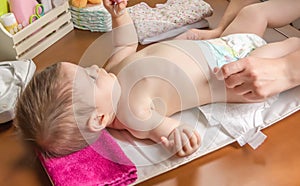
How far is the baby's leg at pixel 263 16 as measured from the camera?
118 cm

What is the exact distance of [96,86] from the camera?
95 cm

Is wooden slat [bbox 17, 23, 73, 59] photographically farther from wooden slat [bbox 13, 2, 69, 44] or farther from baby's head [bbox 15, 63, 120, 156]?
baby's head [bbox 15, 63, 120, 156]

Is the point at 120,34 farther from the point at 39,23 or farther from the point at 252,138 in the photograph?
the point at 252,138

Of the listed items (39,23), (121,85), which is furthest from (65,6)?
(121,85)

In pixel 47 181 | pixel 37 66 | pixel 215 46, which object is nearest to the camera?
pixel 47 181

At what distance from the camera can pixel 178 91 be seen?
3.37 ft

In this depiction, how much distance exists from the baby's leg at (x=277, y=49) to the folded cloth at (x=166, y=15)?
0.28m

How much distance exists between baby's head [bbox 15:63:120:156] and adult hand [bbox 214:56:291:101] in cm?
27

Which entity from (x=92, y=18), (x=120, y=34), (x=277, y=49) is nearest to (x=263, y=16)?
(x=277, y=49)

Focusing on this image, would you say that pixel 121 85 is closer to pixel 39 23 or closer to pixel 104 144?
pixel 104 144

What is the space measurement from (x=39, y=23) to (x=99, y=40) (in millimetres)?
164

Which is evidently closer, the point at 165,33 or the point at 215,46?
the point at 215,46

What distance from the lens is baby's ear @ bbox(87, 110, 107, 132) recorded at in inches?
35.8

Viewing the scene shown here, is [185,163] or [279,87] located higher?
[279,87]
